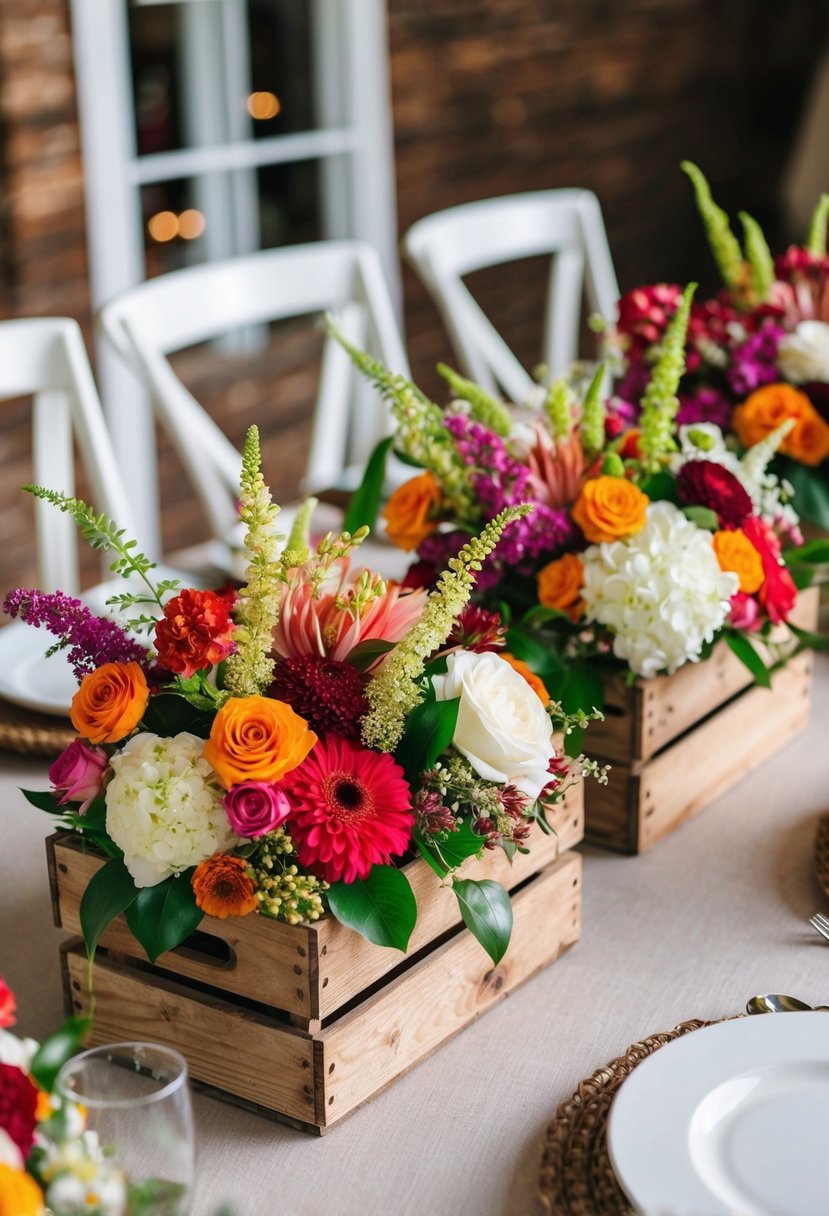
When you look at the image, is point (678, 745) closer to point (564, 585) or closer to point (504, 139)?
point (564, 585)

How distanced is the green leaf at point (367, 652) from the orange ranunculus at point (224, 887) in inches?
6.4

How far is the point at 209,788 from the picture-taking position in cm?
85

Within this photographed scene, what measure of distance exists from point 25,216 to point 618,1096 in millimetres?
2473

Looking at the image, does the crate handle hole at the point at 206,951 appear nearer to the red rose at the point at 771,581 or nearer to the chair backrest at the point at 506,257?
the red rose at the point at 771,581

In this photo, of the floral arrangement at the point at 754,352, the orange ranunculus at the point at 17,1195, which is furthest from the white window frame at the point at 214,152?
the orange ranunculus at the point at 17,1195

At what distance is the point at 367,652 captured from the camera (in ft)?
3.08

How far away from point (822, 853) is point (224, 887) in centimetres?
53

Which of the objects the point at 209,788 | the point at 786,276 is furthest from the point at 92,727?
the point at 786,276

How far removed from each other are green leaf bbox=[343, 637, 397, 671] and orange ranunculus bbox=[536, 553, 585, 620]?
29cm

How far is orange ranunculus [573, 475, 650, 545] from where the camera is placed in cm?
117

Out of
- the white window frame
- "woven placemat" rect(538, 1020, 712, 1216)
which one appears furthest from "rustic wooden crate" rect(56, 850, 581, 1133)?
the white window frame

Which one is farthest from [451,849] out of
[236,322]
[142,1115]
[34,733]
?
[236,322]

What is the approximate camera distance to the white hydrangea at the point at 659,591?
1.14 metres

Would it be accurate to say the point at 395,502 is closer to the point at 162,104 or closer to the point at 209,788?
the point at 209,788
